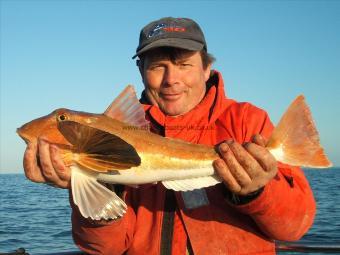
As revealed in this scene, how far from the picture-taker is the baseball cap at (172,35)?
3891 millimetres

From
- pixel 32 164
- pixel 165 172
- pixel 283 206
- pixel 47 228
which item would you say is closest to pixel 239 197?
pixel 283 206

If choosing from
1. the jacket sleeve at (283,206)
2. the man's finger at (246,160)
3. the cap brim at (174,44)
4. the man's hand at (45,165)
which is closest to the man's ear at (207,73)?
the cap brim at (174,44)

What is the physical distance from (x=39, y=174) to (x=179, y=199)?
1179mm

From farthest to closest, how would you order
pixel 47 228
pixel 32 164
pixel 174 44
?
pixel 47 228 < pixel 174 44 < pixel 32 164

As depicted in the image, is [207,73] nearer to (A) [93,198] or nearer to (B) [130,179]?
(B) [130,179]

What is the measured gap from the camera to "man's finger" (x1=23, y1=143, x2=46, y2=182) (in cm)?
312

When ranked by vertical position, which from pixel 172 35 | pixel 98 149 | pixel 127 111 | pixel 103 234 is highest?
pixel 172 35

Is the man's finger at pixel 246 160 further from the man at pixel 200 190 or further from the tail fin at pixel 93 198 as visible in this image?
the tail fin at pixel 93 198

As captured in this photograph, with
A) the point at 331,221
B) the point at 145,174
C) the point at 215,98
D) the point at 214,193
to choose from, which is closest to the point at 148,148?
the point at 145,174

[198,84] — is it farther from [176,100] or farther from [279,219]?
[279,219]

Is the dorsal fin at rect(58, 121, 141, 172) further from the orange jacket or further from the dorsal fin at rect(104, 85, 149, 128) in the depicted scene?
the orange jacket

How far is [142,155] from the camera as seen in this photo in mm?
3248

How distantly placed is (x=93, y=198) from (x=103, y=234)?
0.49 metres

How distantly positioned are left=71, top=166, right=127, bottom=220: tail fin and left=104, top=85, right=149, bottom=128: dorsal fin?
0.53 meters
